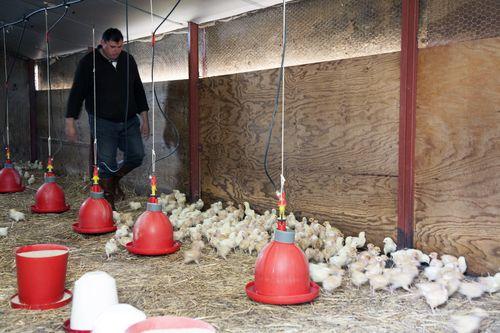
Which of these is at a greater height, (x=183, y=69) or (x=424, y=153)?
(x=183, y=69)

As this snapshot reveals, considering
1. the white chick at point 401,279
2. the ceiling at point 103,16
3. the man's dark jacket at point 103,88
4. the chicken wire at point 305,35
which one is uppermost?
the ceiling at point 103,16

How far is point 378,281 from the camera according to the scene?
1764 mm

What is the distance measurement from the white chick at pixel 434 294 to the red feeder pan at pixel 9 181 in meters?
3.82

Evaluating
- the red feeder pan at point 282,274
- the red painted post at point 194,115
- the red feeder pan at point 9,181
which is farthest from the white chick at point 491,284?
the red feeder pan at point 9,181

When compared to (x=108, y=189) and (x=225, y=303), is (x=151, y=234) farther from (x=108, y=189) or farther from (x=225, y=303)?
(x=108, y=189)

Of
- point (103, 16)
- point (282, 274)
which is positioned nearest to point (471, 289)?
point (282, 274)

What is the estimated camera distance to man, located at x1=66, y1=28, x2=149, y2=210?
3.31 m

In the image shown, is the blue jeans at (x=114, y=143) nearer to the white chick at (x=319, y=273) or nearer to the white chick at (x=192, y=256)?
the white chick at (x=192, y=256)

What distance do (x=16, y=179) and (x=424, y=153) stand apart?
3.66 meters

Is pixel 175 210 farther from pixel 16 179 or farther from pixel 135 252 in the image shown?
pixel 16 179

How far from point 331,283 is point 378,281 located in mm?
178

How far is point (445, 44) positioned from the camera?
207cm

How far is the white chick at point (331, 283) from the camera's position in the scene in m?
1.76

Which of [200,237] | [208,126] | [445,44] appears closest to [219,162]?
[208,126]
